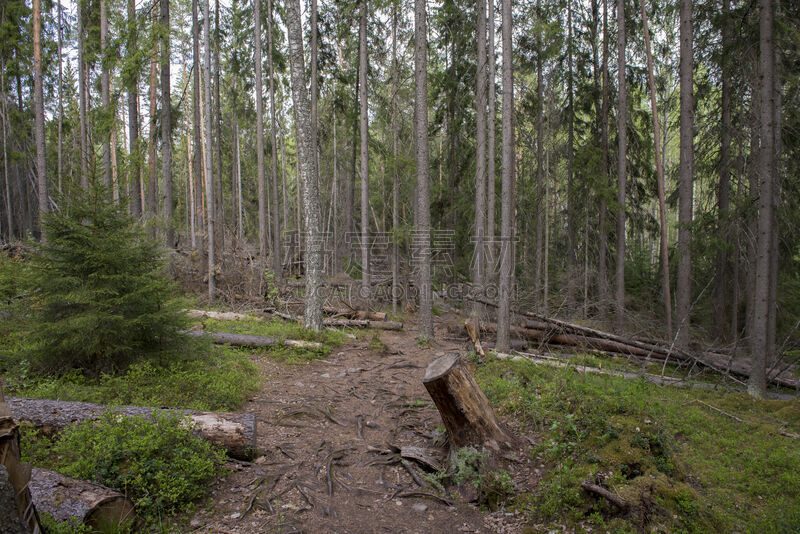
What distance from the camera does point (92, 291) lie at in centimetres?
562

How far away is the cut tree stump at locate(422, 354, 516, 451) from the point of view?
4488 mm

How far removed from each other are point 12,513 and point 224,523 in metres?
1.87

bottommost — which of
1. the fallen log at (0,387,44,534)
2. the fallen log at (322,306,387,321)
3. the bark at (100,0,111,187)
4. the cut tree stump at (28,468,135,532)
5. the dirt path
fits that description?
the dirt path

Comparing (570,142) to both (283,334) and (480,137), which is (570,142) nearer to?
(480,137)

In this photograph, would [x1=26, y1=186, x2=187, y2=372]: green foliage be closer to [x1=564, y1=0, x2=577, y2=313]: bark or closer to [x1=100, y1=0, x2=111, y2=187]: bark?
[x1=100, y1=0, x2=111, y2=187]: bark

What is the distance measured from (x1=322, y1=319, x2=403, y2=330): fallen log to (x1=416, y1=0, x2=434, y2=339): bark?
2.08 metres

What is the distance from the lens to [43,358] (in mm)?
5754

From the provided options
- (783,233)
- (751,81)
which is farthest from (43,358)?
(783,233)

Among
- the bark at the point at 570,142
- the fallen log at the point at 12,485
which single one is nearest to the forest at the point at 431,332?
the fallen log at the point at 12,485

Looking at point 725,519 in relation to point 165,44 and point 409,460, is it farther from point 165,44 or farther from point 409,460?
point 165,44

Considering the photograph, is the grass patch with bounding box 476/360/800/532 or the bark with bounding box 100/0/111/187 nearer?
the grass patch with bounding box 476/360/800/532

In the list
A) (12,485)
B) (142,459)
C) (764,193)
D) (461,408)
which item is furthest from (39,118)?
(764,193)

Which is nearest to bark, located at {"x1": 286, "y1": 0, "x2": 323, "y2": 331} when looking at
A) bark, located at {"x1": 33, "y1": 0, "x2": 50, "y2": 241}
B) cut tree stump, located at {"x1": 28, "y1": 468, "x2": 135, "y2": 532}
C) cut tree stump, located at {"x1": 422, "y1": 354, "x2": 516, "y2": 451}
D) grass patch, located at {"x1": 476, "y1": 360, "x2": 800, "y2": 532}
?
grass patch, located at {"x1": 476, "y1": 360, "x2": 800, "y2": 532}

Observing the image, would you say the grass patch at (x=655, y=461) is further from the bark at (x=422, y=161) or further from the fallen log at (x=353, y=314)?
the fallen log at (x=353, y=314)
